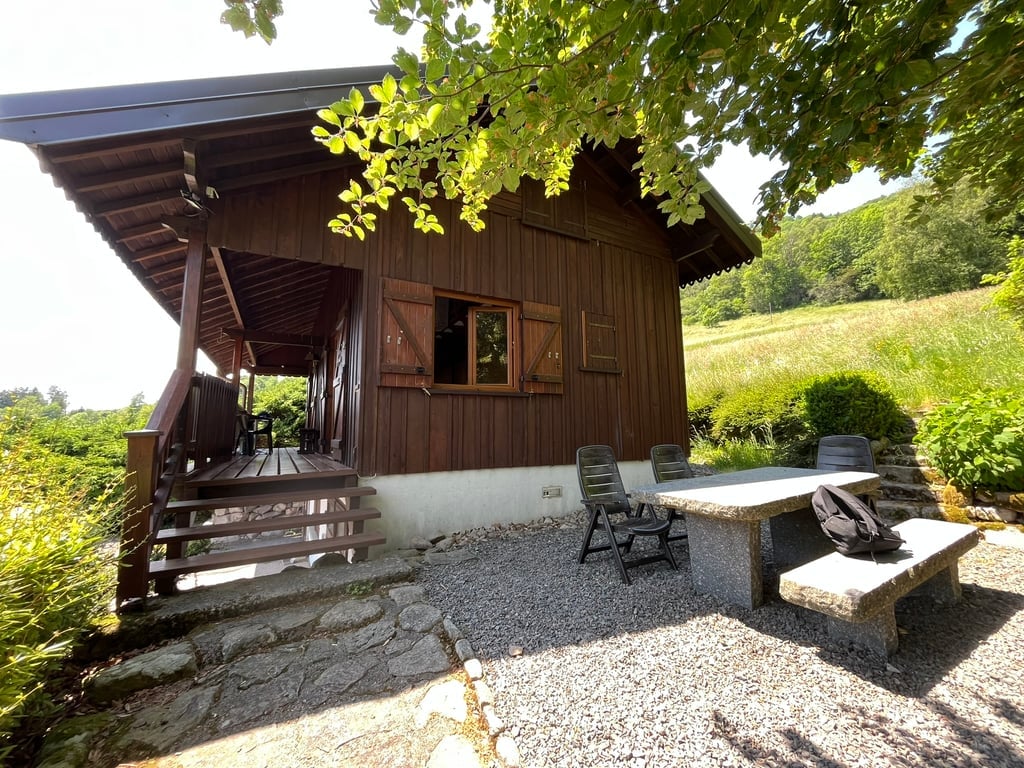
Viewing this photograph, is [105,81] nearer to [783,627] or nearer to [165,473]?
[165,473]

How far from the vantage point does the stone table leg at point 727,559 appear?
2.54 metres

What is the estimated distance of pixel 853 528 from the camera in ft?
7.02

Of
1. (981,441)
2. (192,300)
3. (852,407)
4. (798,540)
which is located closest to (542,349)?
(798,540)

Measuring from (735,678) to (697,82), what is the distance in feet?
8.96

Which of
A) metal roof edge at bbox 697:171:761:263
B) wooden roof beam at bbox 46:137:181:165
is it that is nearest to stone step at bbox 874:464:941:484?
metal roof edge at bbox 697:171:761:263

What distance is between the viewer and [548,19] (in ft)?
5.04

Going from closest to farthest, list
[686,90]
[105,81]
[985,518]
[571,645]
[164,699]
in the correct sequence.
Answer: [686,90], [164,699], [571,645], [105,81], [985,518]

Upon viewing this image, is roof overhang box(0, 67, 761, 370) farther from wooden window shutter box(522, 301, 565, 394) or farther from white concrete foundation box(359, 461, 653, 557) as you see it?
white concrete foundation box(359, 461, 653, 557)

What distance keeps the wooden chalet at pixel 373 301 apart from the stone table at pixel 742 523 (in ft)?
7.54

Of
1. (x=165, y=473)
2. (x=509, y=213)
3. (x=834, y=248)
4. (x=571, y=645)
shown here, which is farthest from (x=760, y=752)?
(x=834, y=248)

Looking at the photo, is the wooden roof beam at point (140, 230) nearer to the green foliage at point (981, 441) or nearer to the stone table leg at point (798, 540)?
the stone table leg at point (798, 540)

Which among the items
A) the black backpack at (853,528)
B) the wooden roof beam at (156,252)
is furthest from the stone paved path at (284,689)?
the wooden roof beam at (156,252)

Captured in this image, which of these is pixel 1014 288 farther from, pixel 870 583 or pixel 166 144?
pixel 166 144

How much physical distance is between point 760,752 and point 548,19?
2905 mm
